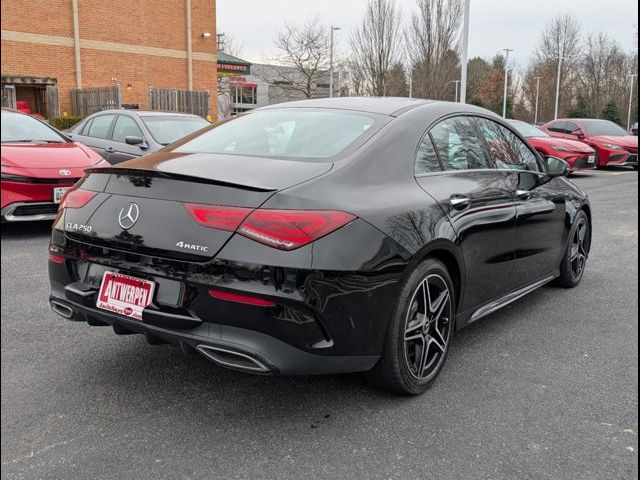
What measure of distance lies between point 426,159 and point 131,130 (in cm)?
737

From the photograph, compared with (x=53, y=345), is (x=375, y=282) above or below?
above

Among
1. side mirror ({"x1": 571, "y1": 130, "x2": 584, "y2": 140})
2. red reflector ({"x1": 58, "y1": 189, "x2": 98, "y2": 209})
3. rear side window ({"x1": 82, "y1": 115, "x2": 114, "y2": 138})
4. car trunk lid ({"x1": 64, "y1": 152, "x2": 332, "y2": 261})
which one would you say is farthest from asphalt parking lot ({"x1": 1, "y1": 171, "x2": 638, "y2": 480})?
side mirror ({"x1": 571, "y1": 130, "x2": 584, "y2": 140})

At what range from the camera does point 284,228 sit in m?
2.48

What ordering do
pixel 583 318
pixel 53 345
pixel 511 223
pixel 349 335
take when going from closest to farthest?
pixel 349 335
pixel 53 345
pixel 511 223
pixel 583 318

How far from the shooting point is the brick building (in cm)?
2303

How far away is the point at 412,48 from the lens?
33.5 metres

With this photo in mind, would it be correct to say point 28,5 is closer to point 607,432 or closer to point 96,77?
point 96,77

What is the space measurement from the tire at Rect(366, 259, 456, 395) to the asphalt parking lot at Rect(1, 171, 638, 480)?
0.11 meters

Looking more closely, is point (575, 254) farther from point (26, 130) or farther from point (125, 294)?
point (26, 130)

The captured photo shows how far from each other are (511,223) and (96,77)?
24469 mm

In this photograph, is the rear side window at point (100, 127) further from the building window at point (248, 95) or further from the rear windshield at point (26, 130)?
the building window at point (248, 95)

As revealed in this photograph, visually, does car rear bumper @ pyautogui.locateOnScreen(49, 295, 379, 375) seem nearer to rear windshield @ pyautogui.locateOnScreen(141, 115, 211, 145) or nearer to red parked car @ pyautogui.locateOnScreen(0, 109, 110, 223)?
red parked car @ pyautogui.locateOnScreen(0, 109, 110, 223)

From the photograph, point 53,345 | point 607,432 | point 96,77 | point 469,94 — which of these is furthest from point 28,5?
point 469,94

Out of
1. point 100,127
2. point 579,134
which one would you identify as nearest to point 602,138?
point 579,134
